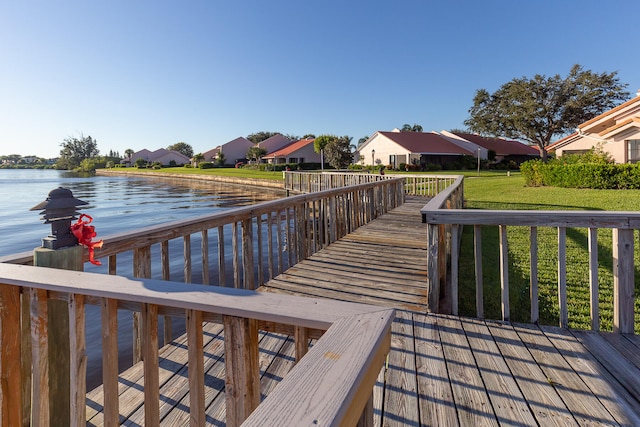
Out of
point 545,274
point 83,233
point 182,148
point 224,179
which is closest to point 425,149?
point 224,179

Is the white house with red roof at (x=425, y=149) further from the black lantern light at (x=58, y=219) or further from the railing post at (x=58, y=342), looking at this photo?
the railing post at (x=58, y=342)

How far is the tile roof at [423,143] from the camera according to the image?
38344 millimetres

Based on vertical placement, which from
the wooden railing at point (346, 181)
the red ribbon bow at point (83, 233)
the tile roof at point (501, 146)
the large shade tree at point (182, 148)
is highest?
the large shade tree at point (182, 148)

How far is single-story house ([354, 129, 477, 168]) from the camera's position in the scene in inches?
1500

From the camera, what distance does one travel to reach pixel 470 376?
230 cm

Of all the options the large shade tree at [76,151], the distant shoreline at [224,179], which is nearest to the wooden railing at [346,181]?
the distant shoreline at [224,179]

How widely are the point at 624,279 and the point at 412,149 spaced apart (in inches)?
1442

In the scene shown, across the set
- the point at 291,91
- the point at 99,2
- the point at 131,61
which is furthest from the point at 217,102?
the point at 99,2

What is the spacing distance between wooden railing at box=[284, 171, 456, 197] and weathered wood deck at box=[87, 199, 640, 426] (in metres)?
10.9

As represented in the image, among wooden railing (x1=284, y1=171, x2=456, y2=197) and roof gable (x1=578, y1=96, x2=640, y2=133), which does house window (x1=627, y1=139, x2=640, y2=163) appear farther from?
wooden railing (x1=284, y1=171, x2=456, y2=197)

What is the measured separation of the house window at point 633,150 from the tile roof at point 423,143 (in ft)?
63.4

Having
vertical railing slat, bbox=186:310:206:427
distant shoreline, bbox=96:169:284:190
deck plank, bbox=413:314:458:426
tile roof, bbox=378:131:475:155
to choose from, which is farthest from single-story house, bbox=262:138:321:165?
vertical railing slat, bbox=186:310:206:427

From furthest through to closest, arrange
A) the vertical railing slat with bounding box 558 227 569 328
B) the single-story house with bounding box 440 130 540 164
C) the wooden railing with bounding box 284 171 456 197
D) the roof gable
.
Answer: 1. the single-story house with bounding box 440 130 540 164
2. the roof gable
3. the wooden railing with bounding box 284 171 456 197
4. the vertical railing slat with bounding box 558 227 569 328

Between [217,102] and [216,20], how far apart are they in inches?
918
